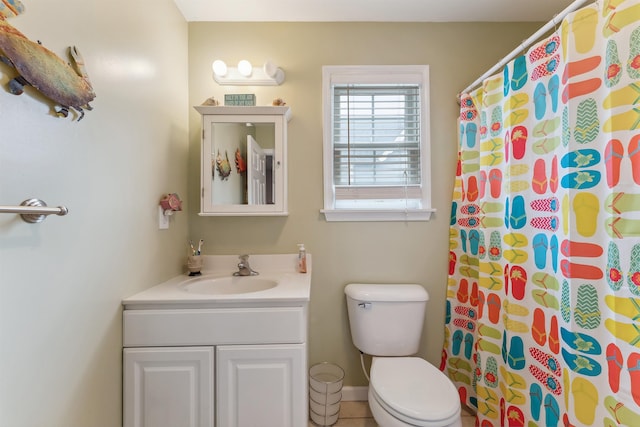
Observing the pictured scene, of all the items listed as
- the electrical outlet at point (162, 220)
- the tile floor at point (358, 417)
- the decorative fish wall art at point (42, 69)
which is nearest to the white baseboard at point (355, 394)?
the tile floor at point (358, 417)

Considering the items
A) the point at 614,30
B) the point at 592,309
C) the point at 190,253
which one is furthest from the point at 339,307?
the point at 614,30

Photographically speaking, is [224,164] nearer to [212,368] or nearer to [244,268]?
[244,268]

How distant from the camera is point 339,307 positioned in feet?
5.67

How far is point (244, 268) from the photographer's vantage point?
160cm

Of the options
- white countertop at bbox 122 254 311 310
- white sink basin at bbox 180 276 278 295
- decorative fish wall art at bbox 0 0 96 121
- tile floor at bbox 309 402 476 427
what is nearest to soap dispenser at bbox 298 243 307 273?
white countertop at bbox 122 254 311 310

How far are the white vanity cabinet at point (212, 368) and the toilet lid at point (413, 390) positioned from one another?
36cm

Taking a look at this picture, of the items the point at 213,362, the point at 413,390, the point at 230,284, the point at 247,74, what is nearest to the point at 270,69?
the point at 247,74

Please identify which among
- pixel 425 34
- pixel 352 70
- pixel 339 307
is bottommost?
pixel 339 307

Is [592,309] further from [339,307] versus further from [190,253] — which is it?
[190,253]

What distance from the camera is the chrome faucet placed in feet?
5.26

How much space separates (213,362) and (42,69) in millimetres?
1090

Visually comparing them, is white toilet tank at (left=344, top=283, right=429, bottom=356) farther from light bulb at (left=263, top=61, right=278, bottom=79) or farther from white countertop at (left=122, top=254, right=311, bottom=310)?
light bulb at (left=263, top=61, right=278, bottom=79)

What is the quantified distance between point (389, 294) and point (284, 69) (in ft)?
4.83

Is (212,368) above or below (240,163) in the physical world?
below
